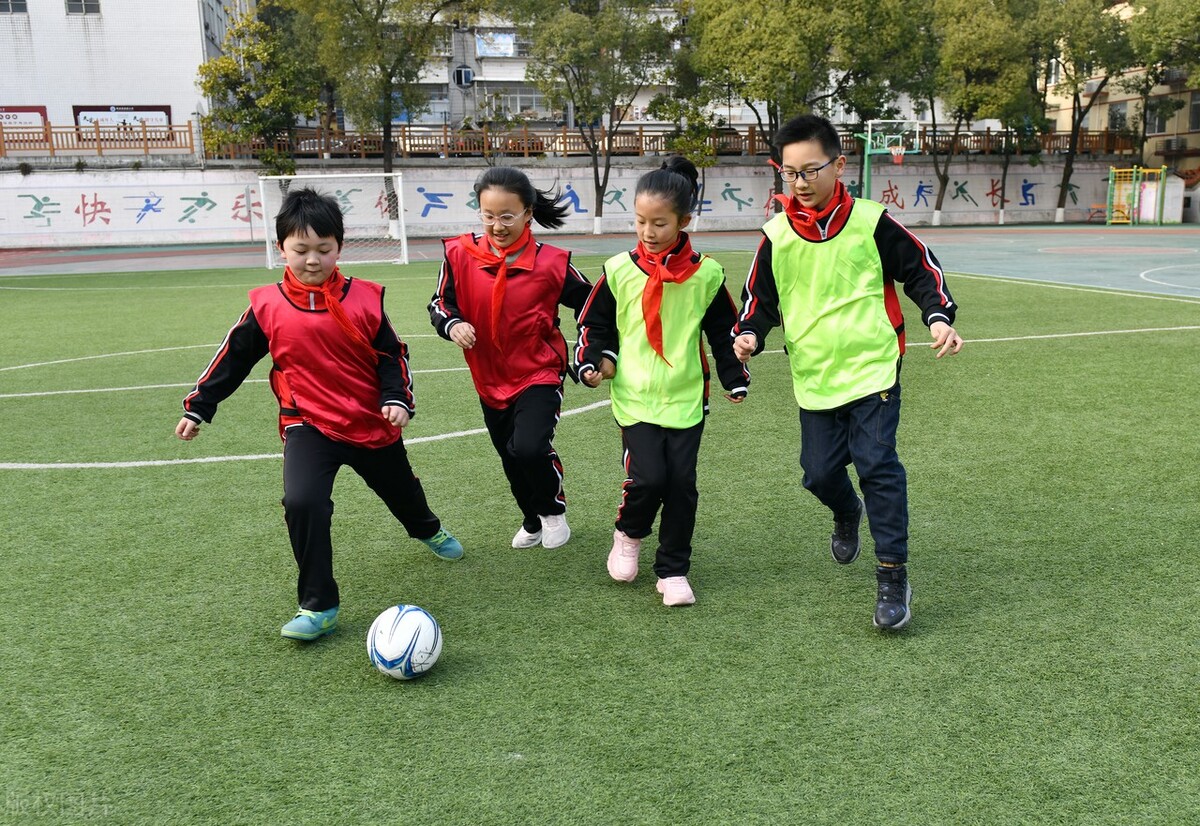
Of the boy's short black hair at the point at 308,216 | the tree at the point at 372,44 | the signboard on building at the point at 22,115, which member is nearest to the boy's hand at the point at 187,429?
the boy's short black hair at the point at 308,216

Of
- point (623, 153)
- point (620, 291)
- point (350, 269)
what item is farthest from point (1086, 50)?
point (620, 291)

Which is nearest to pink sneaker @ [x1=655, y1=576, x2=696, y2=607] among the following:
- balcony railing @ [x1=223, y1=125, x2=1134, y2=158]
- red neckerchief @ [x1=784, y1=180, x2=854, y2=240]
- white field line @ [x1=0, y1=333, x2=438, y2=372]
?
red neckerchief @ [x1=784, y1=180, x2=854, y2=240]

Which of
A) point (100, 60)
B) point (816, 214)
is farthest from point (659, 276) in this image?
point (100, 60)

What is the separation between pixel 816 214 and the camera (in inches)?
136

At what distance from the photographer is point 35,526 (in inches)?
179

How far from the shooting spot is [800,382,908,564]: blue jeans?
336 centimetres

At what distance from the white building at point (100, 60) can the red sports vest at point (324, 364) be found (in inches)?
1331

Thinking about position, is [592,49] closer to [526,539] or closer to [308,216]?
[526,539]

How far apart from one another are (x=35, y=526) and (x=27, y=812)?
250cm

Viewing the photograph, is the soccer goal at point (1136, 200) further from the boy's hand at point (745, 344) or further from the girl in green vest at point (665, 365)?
the boy's hand at point (745, 344)

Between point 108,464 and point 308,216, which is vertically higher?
point 308,216

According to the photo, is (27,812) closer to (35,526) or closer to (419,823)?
(419,823)

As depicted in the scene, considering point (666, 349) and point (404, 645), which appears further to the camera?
point (666, 349)

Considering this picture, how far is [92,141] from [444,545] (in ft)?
100
